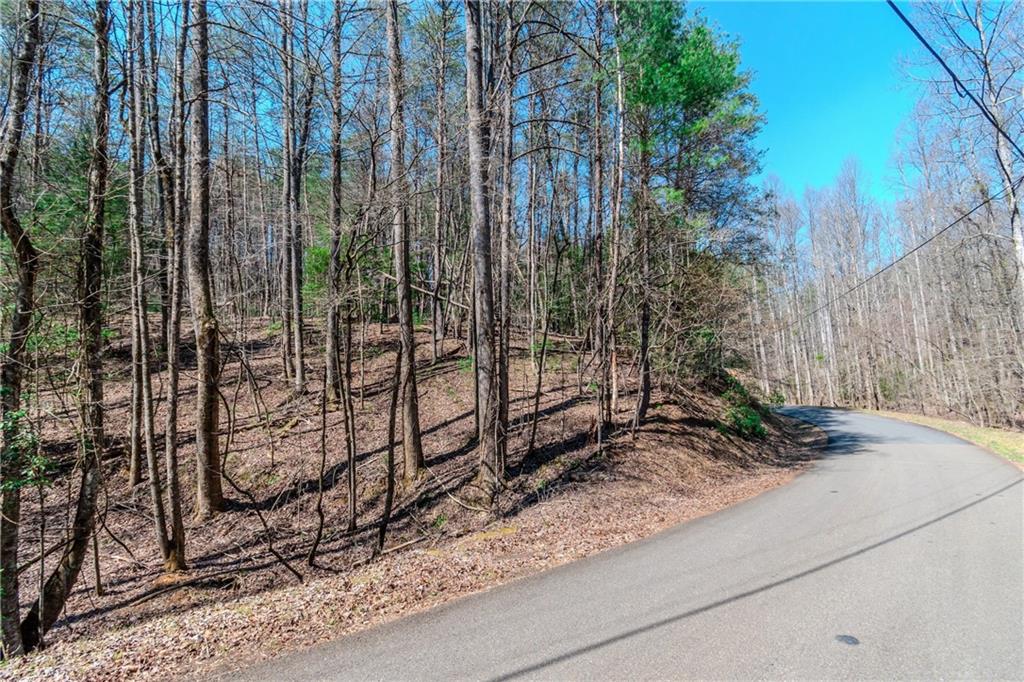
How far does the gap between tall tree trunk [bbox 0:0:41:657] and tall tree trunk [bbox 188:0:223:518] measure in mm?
1550

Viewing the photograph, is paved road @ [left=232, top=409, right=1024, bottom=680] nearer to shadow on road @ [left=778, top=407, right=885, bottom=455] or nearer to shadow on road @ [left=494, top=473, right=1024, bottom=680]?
shadow on road @ [left=494, top=473, right=1024, bottom=680]

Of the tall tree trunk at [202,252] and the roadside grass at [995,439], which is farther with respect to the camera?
the roadside grass at [995,439]

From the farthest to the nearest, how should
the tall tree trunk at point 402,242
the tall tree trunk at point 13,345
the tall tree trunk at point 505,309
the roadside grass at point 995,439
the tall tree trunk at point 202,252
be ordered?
1. the roadside grass at point 995,439
2. the tall tree trunk at point 505,309
3. the tall tree trunk at point 402,242
4. the tall tree trunk at point 202,252
5. the tall tree trunk at point 13,345

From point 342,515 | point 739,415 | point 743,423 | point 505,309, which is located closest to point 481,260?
point 505,309

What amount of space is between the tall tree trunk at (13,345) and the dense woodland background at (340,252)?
3 centimetres

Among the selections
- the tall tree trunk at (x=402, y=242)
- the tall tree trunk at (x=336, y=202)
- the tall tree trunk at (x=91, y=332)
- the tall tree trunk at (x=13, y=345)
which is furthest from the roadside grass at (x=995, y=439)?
the tall tree trunk at (x=13, y=345)

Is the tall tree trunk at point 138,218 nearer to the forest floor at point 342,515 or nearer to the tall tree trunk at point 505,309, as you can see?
the forest floor at point 342,515

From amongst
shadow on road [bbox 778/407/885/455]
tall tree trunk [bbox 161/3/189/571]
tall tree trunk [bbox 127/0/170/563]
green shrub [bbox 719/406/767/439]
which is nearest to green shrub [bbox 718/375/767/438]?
green shrub [bbox 719/406/767/439]

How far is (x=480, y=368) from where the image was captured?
766cm

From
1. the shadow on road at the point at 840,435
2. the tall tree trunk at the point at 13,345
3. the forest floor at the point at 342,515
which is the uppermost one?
the tall tree trunk at the point at 13,345

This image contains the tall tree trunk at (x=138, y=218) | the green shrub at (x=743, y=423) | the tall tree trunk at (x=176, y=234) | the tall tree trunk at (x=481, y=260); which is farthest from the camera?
the green shrub at (x=743, y=423)

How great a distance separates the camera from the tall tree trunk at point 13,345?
4453mm

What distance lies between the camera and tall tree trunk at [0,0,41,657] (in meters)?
4.45

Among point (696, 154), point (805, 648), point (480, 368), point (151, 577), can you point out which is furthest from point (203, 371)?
point (696, 154)
